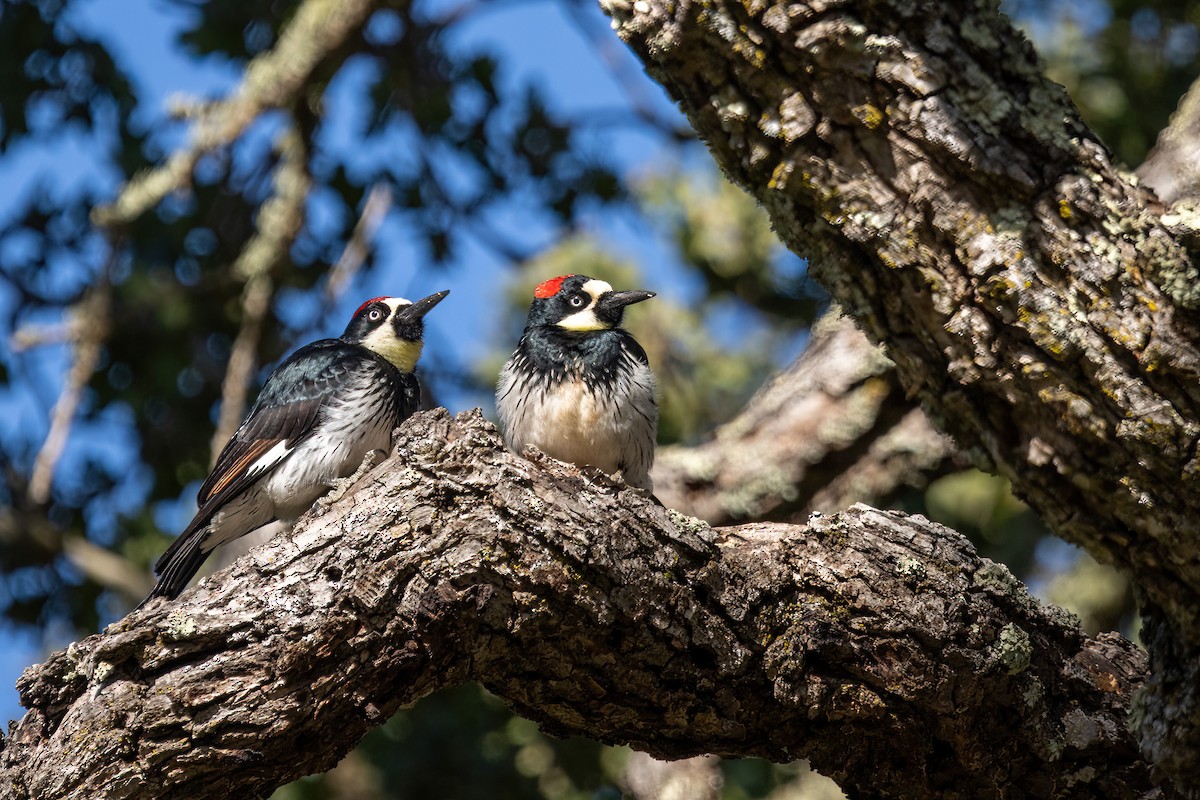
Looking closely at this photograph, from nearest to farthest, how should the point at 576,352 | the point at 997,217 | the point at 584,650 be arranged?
the point at 997,217 < the point at 584,650 < the point at 576,352

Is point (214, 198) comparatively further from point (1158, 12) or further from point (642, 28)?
point (1158, 12)

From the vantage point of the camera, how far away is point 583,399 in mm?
Result: 4781

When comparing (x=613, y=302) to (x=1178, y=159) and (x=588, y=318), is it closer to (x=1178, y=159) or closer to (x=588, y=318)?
(x=588, y=318)

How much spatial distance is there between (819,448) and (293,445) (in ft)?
7.64

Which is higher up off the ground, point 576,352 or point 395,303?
point 395,303

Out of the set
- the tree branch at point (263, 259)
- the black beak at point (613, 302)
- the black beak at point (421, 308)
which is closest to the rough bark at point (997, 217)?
the black beak at point (613, 302)

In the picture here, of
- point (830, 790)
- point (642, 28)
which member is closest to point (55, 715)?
point (642, 28)

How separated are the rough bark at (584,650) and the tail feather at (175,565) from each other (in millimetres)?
1637

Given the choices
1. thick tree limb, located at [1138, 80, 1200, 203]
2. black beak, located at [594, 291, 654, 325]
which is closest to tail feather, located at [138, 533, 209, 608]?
black beak, located at [594, 291, 654, 325]

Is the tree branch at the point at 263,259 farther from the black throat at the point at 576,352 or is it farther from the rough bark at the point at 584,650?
Answer: the rough bark at the point at 584,650

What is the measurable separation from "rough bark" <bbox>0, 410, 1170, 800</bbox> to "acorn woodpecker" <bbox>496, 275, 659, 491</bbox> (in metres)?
1.23

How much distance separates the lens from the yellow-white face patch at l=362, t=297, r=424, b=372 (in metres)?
5.68

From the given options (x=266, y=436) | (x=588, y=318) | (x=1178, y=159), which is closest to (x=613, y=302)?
Answer: (x=588, y=318)

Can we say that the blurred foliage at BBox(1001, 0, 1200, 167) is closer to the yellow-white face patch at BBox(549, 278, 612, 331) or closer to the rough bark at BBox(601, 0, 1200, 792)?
the yellow-white face patch at BBox(549, 278, 612, 331)
